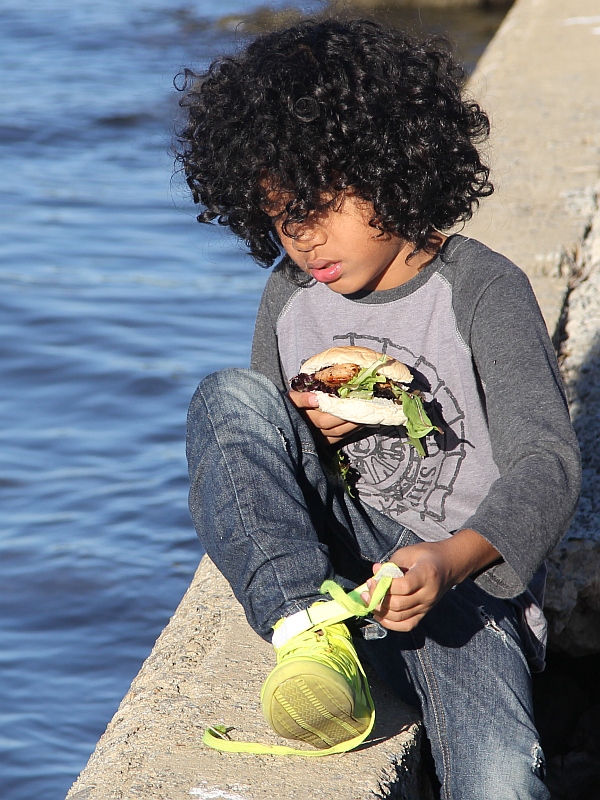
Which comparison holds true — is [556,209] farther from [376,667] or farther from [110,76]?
[110,76]

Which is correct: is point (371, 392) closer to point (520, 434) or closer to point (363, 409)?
point (363, 409)

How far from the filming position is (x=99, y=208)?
7.94m

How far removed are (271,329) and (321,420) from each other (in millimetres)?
357

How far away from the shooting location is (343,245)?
231 cm

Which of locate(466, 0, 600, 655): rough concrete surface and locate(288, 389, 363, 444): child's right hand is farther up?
locate(288, 389, 363, 444): child's right hand

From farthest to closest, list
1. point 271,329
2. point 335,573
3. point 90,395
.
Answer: point 90,395, point 271,329, point 335,573

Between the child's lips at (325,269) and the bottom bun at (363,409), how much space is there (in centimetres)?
27

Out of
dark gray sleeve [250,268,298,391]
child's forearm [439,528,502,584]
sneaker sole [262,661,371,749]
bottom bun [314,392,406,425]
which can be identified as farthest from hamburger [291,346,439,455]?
sneaker sole [262,661,371,749]

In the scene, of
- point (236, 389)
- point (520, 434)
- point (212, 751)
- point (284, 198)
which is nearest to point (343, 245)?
point (284, 198)

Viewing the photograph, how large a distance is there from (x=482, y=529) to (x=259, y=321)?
38.9 inches

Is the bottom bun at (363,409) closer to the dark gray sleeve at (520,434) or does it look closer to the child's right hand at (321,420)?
the child's right hand at (321,420)

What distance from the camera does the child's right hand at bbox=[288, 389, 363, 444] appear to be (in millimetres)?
2416

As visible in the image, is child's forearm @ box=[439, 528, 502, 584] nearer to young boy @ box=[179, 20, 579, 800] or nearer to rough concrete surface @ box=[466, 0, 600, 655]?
young boy @ box=[179, 20, 579, 800]

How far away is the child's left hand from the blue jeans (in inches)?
6.9
